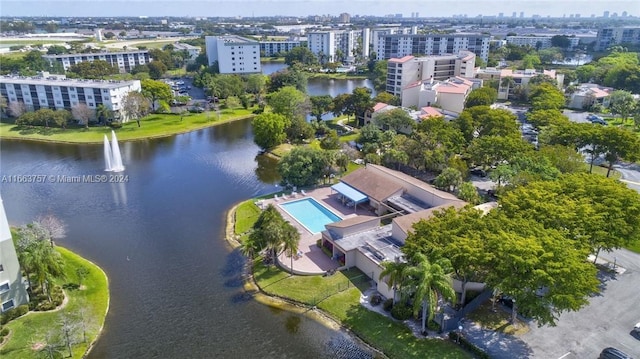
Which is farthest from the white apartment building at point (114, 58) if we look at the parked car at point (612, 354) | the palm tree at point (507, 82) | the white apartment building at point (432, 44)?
the parked car at point (612, 354)

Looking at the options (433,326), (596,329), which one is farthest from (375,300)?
(596,329)

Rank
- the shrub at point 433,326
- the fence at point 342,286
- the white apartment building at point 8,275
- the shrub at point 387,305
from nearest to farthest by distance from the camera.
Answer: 1. the white apartment building at point 8,275
2. the shrub at point 433,326
3. the shrub at point 387,305
4. the fence at point 342,286

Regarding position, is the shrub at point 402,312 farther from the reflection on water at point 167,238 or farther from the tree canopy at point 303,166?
the tree canopy at point 303,166

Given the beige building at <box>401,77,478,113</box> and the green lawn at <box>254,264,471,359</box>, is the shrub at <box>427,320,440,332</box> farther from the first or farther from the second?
the beige building at <box>401,77,478,113</box>

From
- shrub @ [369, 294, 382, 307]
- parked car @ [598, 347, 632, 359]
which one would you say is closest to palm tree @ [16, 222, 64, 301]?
shrub @ [369, 294, 382, 307]

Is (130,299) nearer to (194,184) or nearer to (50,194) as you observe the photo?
(194,184)

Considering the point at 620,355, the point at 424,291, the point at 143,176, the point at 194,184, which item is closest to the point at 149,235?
the point at 194,184
